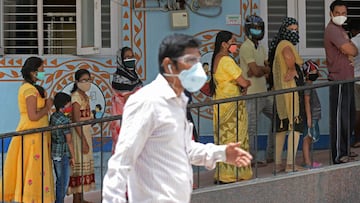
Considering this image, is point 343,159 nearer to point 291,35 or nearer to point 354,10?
point 291,35

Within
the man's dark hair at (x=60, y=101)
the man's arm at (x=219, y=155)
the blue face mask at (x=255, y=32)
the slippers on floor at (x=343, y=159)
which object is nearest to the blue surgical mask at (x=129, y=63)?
the man's dark hair at (x=60, y=101)

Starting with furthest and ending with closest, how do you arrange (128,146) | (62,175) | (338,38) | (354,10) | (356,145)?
1. (354,10)
2. (356,145)
3. (338,38)
4. (62,175)
5. (128,146)

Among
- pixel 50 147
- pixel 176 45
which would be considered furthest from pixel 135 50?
pixel 176 45

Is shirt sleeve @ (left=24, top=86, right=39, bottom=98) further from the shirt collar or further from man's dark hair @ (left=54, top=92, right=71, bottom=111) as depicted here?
the shirt collar

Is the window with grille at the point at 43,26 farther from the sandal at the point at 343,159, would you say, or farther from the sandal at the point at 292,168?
the sandal at the point at 343,159

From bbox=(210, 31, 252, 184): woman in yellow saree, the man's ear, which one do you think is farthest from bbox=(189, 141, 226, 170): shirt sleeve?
bbox=(210, 31, 252, 184): woman in yellow saree

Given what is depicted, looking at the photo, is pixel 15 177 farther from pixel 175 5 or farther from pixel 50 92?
pixel 175 5

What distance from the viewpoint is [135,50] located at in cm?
902

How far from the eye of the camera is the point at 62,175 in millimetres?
7105

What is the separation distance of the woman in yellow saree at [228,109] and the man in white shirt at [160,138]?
3.08 meters

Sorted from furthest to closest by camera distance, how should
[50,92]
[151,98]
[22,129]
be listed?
[50,92] → [22,129] → [151,98]

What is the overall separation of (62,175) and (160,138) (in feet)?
11.0

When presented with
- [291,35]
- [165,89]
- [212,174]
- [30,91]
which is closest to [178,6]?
[291,35]

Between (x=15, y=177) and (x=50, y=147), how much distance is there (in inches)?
16.9
